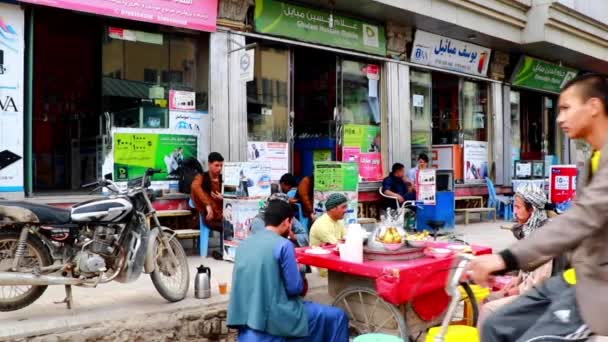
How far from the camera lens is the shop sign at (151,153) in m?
8.52

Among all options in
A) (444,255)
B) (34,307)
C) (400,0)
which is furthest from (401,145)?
(34,307)

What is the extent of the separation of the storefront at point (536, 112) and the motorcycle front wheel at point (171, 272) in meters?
11.9

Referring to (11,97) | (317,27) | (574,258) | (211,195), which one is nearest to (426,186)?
(317,27)

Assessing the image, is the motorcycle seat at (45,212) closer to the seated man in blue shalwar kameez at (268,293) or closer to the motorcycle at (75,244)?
the motorcycle at (75,244)

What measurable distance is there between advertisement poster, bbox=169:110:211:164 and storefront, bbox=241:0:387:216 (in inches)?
33.4

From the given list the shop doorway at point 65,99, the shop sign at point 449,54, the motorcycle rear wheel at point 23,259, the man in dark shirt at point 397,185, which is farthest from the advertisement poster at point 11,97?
the shop sign at point 449,54

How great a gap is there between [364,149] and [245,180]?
14.9ft

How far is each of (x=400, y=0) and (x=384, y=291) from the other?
7971 millimetres

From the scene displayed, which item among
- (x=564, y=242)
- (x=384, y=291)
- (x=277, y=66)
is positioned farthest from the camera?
(x=277, y=66)

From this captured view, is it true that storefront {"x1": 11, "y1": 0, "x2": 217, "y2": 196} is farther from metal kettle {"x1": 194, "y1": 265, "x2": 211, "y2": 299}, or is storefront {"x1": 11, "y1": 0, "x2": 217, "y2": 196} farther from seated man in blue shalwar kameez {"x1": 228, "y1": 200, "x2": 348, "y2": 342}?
seated man in blue shalwar kameez {"x1": 228, "y1": 200, "x2": 348, "y2": 342}

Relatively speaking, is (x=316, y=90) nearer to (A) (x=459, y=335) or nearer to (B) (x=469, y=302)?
(B) (x=469, y=302)

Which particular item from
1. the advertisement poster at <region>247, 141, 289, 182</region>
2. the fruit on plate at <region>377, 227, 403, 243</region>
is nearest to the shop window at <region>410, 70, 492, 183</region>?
the advertisement poster at <region>247, 141, 289, 182</region>

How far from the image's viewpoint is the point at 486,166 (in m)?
14.8

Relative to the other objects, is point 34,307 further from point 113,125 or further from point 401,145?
point 401,145
